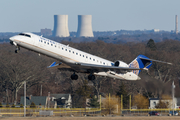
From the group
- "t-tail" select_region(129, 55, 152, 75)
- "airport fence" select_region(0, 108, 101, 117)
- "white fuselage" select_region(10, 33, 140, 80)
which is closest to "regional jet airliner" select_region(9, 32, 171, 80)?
"white fuselage" select_region(10, 33, 140, 80)

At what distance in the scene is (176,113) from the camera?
184ft

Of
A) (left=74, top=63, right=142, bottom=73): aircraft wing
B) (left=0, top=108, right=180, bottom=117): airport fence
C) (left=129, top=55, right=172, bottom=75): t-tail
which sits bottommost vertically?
(left=0, top=108, right=180, bottom=117): airport fence

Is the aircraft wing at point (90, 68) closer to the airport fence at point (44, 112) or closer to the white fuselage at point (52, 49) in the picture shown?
the white fuselage at point (52, 49)

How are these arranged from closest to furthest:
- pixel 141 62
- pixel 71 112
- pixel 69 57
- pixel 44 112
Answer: pixel 69 57 → pixel 141 62 → pixel 44 112 → pixel 71 112

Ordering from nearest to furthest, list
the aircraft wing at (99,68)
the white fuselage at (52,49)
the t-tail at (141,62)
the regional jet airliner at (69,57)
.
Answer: the white fuselage at (52,49) < the regional jet airliner at (69,57) < the aircraft wing at (99,68) < the t-tail at (141,62)

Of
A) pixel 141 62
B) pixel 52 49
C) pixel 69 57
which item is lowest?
pixel 69 57

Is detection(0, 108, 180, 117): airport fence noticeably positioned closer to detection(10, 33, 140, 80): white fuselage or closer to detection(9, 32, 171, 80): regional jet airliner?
detection(9, 32, 171, 80): regional jet airliner

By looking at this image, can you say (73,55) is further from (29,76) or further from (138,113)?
(29,76)

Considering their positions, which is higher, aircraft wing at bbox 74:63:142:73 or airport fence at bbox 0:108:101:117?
aircraft wing at bbox 74:63:142:73

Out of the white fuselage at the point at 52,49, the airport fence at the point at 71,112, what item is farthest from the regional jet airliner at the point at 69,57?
the airport fence at the point at 71,112

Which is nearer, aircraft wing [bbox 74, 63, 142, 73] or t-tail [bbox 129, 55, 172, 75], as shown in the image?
aircraft wing [bbox 74, 63, 142, 73]

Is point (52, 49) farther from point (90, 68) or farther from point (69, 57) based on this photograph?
point (90, 68)

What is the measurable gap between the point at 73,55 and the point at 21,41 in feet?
18.0

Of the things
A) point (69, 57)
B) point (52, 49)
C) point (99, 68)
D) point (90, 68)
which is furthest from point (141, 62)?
point (52, 49)
